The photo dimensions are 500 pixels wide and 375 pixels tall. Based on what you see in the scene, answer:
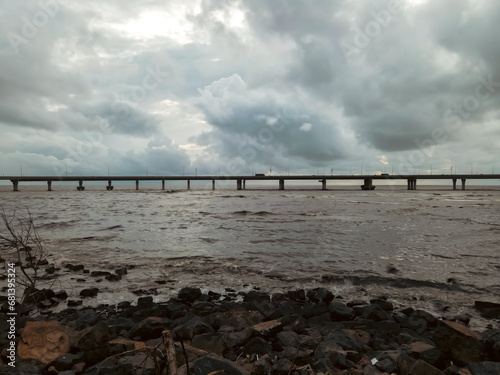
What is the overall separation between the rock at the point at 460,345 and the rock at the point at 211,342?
10.3ft

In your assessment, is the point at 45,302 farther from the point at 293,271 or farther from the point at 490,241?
the point at 490,241

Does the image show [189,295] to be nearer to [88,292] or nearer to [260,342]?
[88,292]

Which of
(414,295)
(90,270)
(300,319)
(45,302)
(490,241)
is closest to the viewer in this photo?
(300,319)

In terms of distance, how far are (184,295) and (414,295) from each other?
5.66 meters

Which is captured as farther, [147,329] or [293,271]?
[293,271]

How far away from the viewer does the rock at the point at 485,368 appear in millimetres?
3582

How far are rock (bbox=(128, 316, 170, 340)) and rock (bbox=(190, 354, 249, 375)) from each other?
1.79 meters

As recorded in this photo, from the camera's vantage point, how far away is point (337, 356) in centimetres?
389

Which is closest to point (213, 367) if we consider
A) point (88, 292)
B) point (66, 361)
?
point (66, 361)

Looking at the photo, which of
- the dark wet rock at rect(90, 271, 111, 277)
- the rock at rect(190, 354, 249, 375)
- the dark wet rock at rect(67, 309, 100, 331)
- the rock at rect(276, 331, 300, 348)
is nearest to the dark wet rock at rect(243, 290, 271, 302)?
the rock at rect(276, 331, 300, 348)

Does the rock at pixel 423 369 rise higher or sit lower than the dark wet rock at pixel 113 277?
higher

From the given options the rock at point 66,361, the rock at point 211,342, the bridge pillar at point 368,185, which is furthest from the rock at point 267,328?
the bridge pillar at point 368,185

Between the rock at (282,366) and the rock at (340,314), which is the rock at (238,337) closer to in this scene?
the rock at (282,366)

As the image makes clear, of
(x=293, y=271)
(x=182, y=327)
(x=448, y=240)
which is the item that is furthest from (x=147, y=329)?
(x=448, y=240)
